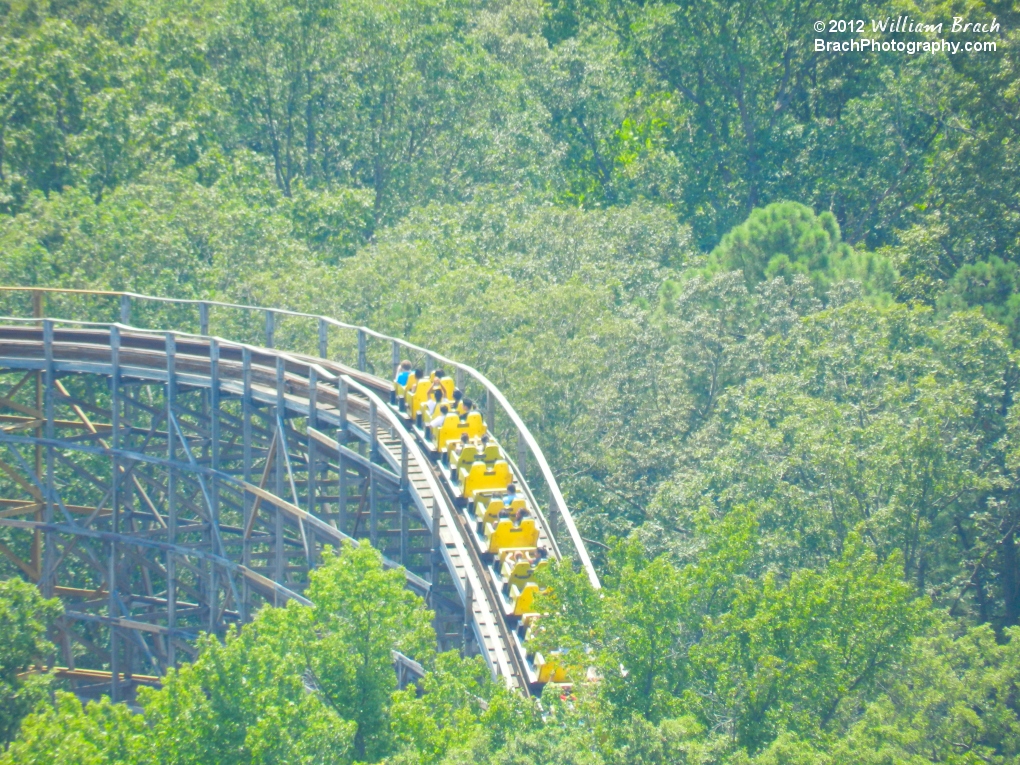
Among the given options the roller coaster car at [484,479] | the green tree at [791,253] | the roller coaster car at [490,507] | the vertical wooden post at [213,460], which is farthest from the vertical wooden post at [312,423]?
the green tree at [791,253]

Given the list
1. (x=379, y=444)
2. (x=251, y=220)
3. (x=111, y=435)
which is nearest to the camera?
(x=379, y=444)

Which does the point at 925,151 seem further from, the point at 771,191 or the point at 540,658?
the point at 540,658

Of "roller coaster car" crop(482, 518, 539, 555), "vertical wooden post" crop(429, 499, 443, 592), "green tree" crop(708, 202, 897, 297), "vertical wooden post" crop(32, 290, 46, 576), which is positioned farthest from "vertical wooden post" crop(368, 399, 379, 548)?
"green tree" crop(708, 202, 897, 297)

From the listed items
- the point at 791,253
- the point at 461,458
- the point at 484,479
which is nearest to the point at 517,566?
the point at 484,479

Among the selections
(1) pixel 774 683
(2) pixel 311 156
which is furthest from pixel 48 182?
(1) pixel 774 683

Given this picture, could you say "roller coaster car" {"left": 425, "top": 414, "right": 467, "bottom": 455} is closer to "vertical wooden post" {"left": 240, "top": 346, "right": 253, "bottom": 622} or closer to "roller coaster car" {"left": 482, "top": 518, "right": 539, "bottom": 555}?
"roller coaster car" {"left": 482, "top": 518, "right": 539, "bottom": 555}

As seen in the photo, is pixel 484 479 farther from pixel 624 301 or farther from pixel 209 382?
pixel 624 301
